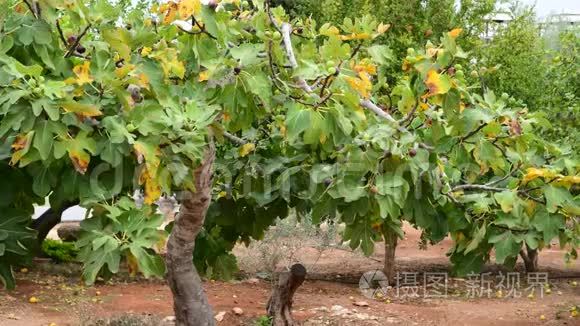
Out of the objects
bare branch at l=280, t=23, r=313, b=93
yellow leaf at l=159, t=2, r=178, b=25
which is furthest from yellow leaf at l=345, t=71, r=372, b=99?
yellow leaf at l=159, t=2, r=178, b=25

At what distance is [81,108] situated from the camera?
8.77ft

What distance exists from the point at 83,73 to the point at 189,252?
2.03m

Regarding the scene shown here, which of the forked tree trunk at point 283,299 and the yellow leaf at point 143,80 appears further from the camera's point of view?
the forked tree trunk at point 283,299

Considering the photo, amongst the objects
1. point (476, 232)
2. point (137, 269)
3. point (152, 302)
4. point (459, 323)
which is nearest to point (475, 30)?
point (459, 323)

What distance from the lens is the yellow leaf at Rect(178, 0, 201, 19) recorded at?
299cm

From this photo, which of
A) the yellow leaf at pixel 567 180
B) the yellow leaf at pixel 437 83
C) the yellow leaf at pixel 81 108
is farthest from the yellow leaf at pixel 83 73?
the yellow leaf at pixel 567 180

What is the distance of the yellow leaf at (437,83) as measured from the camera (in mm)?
3059

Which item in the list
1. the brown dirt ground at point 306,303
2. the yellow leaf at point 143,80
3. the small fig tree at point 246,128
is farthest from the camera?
the brown dirt ground at point 306,303

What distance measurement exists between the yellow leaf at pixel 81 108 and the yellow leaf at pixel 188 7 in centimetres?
54

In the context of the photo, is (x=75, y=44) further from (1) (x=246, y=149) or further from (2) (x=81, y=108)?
(1) (x=246, y=149)

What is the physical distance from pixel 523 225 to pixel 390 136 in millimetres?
808

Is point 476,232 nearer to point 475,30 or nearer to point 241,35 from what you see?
point 241,35

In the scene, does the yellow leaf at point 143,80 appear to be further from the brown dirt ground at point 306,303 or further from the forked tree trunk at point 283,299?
the brown dirt ground at point 306,303

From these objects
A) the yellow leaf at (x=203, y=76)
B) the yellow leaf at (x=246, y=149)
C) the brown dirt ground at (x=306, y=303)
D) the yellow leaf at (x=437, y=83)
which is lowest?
the brown dirt ground at (x=306, y=303)
